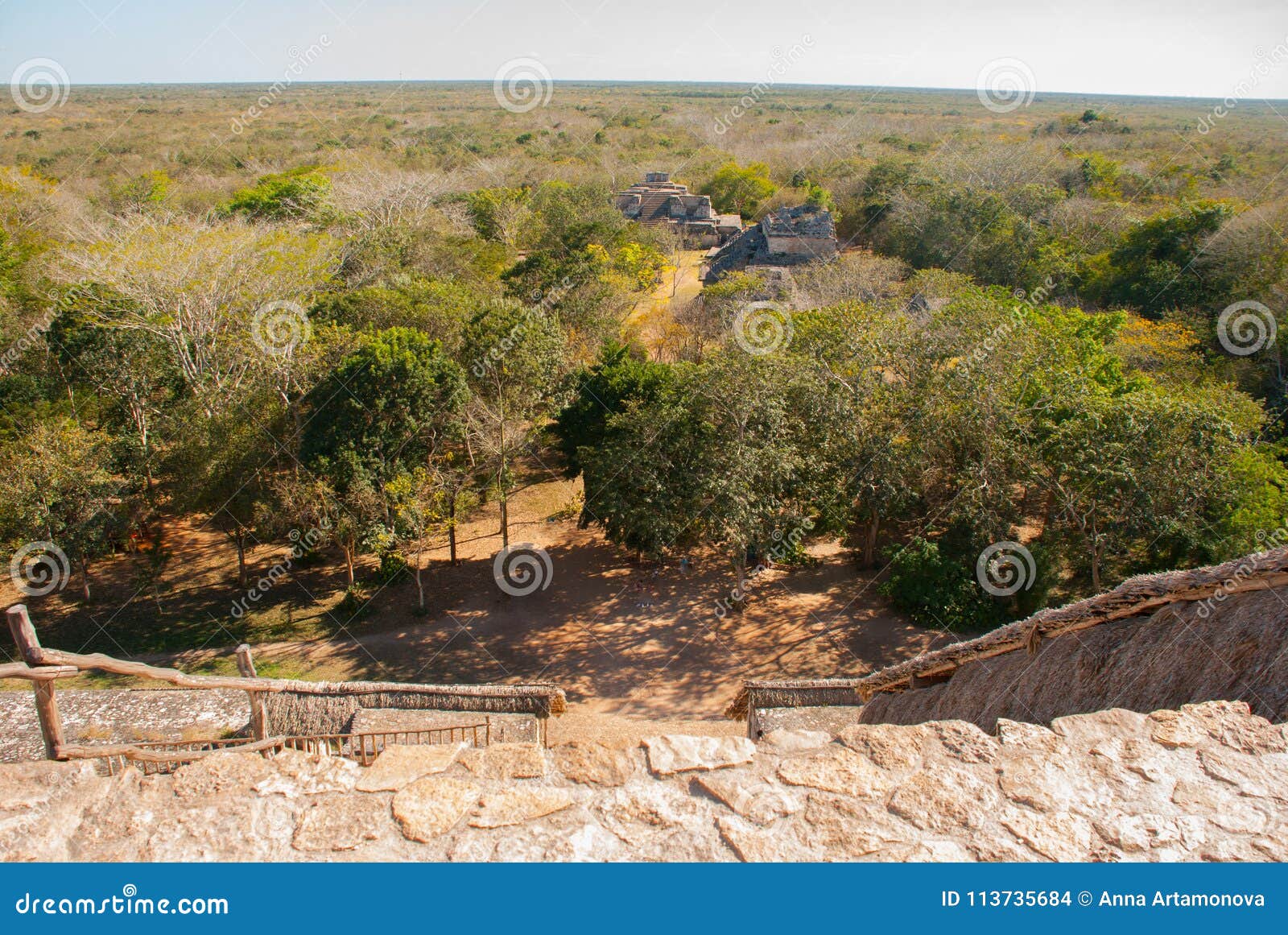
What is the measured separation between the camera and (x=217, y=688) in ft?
12.9

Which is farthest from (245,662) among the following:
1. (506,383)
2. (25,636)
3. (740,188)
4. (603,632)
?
(740,188)

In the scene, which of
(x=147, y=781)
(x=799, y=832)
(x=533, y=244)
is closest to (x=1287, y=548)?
(x=799, y=832)

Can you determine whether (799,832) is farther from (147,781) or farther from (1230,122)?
(1230,122)

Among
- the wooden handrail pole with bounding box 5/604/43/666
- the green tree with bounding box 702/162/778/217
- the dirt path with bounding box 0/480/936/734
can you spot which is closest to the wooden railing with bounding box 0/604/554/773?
the wooden handrail pole with bounding box 5/604/43/666

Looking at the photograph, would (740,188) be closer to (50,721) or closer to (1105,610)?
(1105,610)

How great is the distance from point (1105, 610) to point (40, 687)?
18.2 feet

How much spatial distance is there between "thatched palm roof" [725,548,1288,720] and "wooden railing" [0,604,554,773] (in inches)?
143

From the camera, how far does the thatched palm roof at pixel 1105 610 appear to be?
13.1 ft

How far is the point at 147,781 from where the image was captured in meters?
2.87

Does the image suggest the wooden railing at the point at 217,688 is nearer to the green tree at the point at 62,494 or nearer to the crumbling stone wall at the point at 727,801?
the crumbling stone wall at the point at 727,801

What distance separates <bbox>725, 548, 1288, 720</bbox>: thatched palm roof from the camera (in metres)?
4.00

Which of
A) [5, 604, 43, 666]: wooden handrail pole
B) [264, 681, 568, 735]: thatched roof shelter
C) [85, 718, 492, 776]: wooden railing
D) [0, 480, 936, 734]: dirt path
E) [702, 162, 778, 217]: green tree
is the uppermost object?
[702, 162, 778, 217]: green tree

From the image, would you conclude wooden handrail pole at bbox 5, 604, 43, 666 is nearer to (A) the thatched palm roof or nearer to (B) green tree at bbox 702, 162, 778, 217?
(A) the thatched palm roof

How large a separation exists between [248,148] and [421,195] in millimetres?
33254
